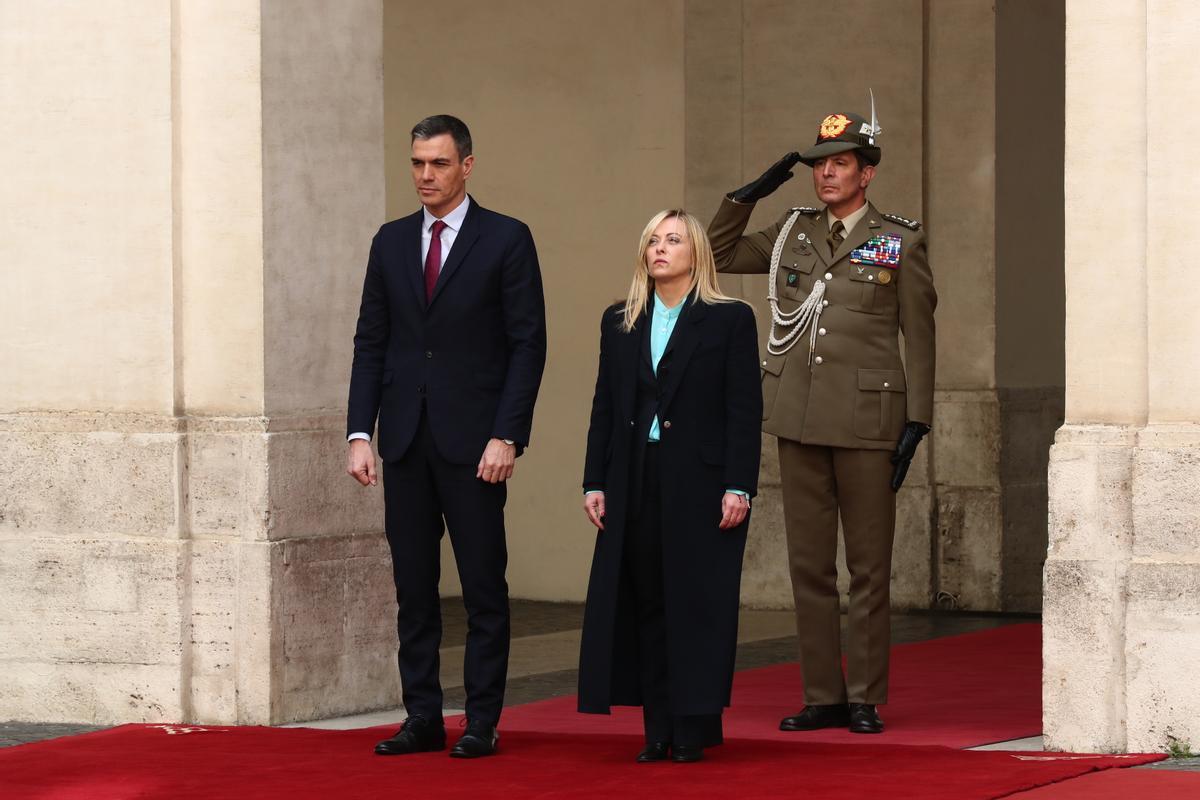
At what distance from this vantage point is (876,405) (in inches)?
316

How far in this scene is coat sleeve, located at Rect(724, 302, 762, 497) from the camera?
281 inches

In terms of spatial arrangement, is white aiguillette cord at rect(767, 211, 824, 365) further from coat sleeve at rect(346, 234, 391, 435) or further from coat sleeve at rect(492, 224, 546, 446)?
coat sleeve at rect(346, 234, 391, 435)

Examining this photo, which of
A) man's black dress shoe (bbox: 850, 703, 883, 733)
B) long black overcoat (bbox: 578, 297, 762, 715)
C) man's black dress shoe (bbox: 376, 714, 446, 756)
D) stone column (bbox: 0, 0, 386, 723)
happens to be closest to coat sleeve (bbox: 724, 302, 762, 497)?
long black overcoat (bbox: 578, 297, 762, 715)

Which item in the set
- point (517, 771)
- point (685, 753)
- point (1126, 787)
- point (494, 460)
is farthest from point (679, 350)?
point (1126, 787)

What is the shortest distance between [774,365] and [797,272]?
12.9 inches

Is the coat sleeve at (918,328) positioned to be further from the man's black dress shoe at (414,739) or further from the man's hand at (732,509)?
the man's black dress shoe at (414,739)

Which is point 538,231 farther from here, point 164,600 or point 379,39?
point 164,600

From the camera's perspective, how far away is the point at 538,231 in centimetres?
1278

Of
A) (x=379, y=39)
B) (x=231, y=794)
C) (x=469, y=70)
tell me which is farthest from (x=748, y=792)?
(x=469, y=70)

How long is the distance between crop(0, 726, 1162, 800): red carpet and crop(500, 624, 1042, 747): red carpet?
0.38 m

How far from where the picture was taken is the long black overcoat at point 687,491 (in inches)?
279

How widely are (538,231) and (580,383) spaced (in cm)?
85

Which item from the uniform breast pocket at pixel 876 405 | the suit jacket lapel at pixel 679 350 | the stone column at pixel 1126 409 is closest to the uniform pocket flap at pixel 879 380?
the uniform breast pocket at pixel 876 405

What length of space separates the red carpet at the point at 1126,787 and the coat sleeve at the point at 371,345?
245 centimetres
